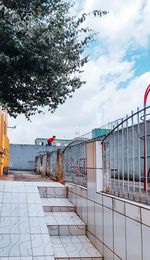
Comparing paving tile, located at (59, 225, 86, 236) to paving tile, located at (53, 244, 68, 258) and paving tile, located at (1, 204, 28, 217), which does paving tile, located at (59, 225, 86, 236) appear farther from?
paving tile, located at (1, 204, 28, 217)

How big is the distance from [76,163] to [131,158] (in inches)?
119

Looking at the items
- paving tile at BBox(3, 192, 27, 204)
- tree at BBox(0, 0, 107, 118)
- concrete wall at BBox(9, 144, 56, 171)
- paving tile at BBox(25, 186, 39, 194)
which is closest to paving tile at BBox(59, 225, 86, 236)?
paving tile at BBox(3, 192, 27, 204)

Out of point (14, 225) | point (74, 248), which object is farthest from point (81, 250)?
point (14, 225)

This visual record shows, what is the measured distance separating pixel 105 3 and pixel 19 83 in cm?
171

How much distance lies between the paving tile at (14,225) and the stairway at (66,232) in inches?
16.8

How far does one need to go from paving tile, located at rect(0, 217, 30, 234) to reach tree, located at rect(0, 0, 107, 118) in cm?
172

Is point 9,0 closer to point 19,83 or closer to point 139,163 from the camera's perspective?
point 19,83

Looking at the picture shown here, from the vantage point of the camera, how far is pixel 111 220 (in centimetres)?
352

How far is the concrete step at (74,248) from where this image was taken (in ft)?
12.5

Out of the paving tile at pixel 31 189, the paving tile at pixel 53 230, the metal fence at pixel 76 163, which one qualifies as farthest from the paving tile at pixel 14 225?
the paving tile at pixel 31 189

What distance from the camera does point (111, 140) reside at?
4.00m

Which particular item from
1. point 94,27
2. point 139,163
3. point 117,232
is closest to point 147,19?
point 94,27

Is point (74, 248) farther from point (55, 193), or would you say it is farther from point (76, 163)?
point (55, 193)

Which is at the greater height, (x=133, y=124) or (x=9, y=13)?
(x=9, y=13)
